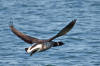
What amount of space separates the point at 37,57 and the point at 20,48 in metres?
1.01

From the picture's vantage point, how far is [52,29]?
680 inches

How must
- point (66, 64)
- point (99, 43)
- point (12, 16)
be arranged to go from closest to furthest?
point (66, 64) → point (99, 43) → point (12, 16)

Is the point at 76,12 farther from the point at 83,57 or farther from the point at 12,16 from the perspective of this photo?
the point at 83,57

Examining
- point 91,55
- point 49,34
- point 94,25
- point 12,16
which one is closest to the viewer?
point 91,55

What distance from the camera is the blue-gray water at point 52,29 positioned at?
46.0 ft

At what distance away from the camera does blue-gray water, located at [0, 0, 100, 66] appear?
1402cm

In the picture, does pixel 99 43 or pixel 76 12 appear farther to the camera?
pixel 76 12

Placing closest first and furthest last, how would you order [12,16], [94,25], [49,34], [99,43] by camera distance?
[99,43] < [49,34] < [94,25] < [12,16]

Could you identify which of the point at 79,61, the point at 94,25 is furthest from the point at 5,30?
the point at 79,61

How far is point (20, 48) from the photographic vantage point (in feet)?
49.8

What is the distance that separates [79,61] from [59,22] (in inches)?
187

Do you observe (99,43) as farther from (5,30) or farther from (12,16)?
(12,16)

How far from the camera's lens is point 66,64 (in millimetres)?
13516

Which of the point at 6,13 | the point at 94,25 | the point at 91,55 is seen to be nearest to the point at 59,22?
the point at 94,25
